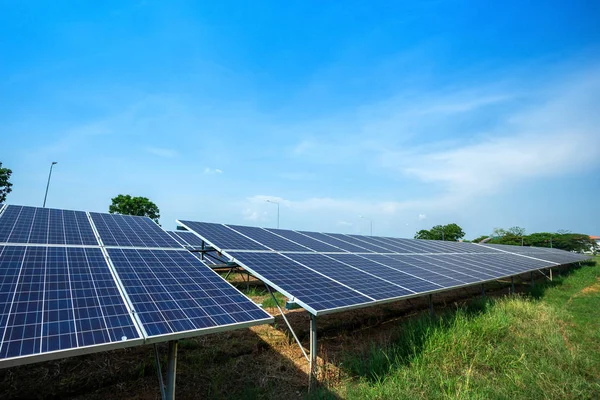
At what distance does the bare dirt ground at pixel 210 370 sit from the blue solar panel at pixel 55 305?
2554mm

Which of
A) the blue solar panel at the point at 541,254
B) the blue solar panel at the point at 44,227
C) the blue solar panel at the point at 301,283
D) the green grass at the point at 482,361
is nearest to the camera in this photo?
the green grass at the point at 482,361

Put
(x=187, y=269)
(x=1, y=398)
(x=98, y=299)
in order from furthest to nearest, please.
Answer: (x=187, y=269) → (x=1, y=398) → (x=98, y=299)

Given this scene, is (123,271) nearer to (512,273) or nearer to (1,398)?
(1,398)

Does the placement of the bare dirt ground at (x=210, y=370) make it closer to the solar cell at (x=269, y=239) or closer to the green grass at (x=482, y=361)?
the green grass at (x=482, y=361)

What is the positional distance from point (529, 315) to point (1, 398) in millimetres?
15320

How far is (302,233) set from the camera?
17000 mm

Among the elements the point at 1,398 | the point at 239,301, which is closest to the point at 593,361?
the point at 239,301

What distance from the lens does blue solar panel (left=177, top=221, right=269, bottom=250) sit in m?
10.7

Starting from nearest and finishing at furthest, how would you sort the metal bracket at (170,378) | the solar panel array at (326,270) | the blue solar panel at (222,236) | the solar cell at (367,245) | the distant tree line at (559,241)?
the metal bracket at (170,378) < the solar panel array at (326,270) < the blue solar panel at (222,236) < the solar cell at (367,245) < the distant tree line at (559,241)

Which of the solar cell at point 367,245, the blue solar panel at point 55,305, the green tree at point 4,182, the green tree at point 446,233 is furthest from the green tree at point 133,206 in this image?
the green tree at point 446,233

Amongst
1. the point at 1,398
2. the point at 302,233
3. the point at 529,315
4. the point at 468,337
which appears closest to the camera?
the point at 1,398

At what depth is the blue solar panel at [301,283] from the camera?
695 centimetres

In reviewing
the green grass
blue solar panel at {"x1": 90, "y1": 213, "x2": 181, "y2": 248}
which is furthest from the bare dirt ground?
blue solar panel at {"x1": 90, "y1": 213, "x2": 181, "y2": 248}

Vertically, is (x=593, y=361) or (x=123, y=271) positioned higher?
(x=123, y=271)
